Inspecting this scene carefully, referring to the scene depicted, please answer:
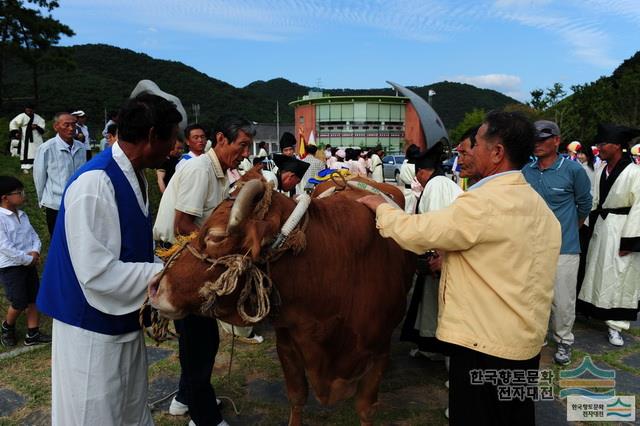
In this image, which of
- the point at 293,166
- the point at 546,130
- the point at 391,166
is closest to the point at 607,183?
the point at 546,130

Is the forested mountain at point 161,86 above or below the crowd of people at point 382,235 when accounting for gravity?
above

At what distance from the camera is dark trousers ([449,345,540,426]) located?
83.4 inches

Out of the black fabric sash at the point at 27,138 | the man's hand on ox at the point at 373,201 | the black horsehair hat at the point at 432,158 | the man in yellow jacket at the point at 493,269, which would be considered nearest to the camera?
the man in yellow jacket at the point at 493,269

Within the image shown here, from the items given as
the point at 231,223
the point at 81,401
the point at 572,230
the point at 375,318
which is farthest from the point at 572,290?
the point at 81,401

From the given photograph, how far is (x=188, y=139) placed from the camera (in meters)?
5.94

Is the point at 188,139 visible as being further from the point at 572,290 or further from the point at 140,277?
the point at 572,290

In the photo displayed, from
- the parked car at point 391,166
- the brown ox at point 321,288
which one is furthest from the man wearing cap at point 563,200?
the parked car at point 391,166

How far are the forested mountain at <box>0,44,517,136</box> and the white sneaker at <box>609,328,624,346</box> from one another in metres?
33.0

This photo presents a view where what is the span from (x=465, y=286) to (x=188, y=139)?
472cm

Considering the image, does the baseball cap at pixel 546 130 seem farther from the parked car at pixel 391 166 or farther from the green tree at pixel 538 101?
the green tree at pixel 538 101

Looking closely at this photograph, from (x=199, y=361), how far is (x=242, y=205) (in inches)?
60.0

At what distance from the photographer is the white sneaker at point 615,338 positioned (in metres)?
4.68

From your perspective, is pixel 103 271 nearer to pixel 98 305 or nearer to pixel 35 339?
pixel 98 305

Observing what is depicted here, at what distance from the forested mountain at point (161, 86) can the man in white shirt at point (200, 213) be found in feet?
103
